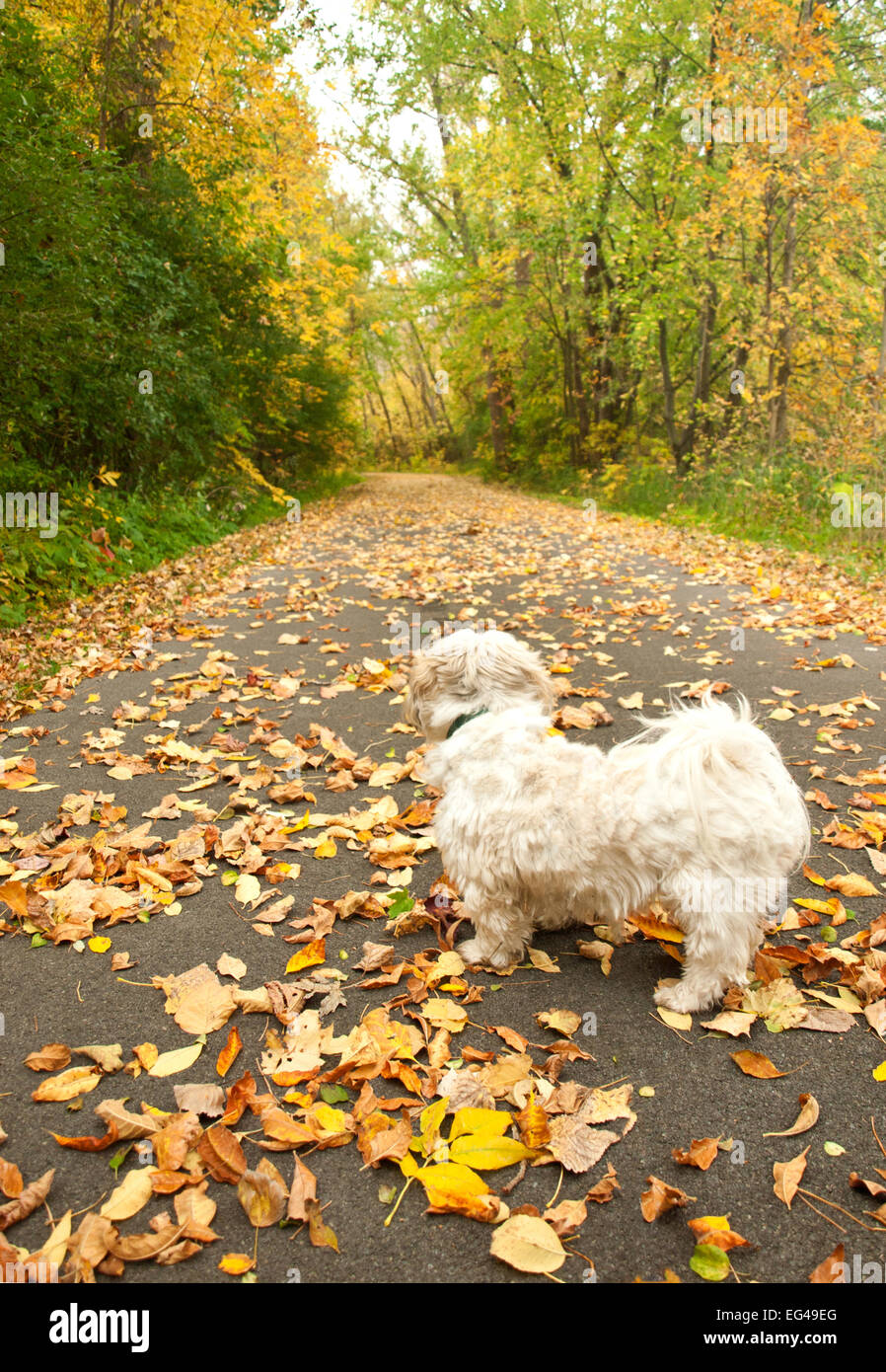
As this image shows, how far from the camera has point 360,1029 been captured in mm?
2617

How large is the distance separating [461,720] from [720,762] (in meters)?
1.15

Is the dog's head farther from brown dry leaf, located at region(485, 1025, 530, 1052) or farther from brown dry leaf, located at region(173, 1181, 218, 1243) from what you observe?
brown dry leaf, located at region(173, 1181, 218, 1243)

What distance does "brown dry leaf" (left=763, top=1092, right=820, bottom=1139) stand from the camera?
85.8 inches

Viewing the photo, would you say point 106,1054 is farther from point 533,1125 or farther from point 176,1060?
point 533,1125

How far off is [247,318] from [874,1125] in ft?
52.8

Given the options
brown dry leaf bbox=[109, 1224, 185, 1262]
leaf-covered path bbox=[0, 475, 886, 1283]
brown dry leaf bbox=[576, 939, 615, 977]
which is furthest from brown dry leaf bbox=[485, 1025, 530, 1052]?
brown dry leaf bbox=[109, 1224, 185, 1262]

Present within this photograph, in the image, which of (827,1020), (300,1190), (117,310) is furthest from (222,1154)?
(117,310)

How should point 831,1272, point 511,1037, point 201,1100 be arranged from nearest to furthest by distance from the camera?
point 831,1272
point 201,1100
point 511,1037

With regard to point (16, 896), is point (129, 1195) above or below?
below

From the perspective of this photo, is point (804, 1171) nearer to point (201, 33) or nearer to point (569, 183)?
point (201, 33)

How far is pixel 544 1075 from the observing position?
94.4 inches

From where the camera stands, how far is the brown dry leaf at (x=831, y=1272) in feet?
5.97
